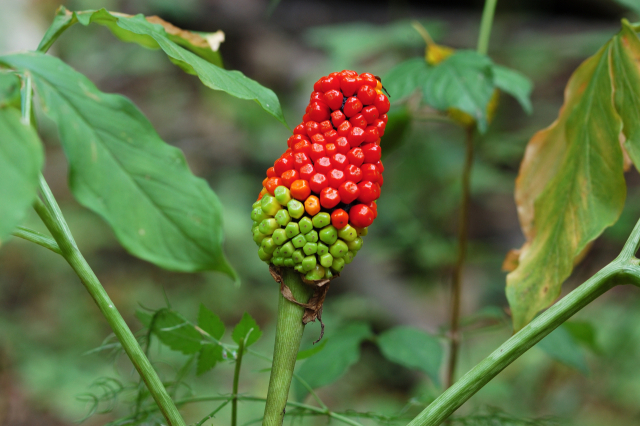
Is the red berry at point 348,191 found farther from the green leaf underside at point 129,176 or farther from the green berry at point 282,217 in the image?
the green leaf underside at point 129,176

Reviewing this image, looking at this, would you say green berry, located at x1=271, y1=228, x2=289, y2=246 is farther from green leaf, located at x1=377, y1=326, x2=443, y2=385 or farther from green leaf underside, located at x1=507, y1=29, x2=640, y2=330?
green leaf, located at x1=377, y1=326, x2=443, y2=385

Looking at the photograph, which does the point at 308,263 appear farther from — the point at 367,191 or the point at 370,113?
the point at 370,113

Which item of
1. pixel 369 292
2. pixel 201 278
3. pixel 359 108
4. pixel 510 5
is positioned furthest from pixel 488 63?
pixel 510 5

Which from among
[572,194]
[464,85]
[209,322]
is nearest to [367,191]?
[209,322]

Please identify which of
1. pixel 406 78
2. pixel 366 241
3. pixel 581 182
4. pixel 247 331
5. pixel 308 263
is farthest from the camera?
pixel 366 241

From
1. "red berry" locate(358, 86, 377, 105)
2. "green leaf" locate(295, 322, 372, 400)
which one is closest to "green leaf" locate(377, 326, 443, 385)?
"green leaf" locate(295, 322, 372, 400)

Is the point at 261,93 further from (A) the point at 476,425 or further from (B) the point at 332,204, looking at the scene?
(A) the point at 476,425
